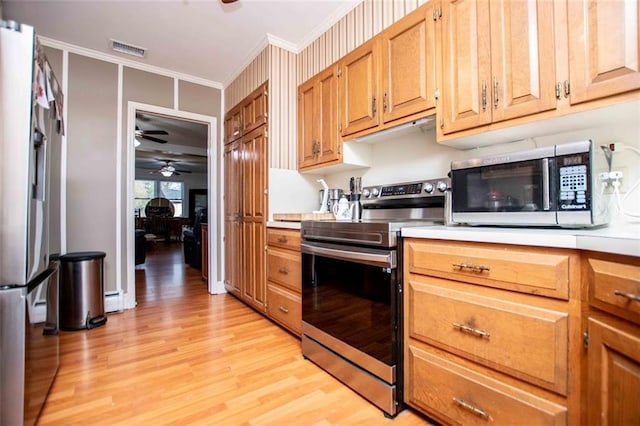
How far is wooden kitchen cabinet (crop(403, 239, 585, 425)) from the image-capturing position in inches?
37.9

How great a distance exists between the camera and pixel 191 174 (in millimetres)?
11336

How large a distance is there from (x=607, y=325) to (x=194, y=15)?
123 inches

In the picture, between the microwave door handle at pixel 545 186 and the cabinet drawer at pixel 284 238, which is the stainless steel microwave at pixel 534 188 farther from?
the cabinet drawer at pixel 284 238

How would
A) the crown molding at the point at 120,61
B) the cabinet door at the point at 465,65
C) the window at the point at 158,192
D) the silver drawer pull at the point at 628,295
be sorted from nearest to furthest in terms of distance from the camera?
1. the silver drawer pull at the point at 628,295
2. the cabinet door at the point at 465,65
3. the crown molding at the point at 120,61
4. the window at the point at 158,192

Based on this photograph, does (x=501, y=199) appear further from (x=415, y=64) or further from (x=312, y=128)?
(x=312, y=128)

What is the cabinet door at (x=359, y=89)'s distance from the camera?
196 cm

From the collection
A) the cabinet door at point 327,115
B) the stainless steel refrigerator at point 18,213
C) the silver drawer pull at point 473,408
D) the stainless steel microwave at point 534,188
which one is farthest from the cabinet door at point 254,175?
the silver drawer pull at point 473,408

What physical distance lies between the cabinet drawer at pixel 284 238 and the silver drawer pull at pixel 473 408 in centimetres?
134

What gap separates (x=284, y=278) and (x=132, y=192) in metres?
2.11

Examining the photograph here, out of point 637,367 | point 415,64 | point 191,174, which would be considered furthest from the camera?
point 191,174

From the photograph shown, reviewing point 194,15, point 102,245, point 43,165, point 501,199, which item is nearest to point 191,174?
point 102,245

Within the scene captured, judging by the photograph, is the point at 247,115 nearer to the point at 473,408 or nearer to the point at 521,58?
the point at 521,58

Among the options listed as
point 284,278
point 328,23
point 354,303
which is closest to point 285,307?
point 284,278

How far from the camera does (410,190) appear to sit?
1944mm
